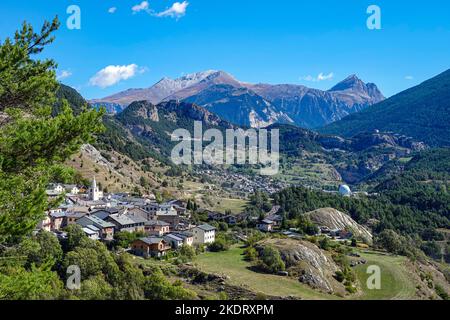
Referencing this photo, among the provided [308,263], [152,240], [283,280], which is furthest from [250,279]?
[152,240]

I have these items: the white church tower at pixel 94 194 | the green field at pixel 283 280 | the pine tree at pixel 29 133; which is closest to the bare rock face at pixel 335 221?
the green field at pixel 283 280

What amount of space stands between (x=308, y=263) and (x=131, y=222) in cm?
2509

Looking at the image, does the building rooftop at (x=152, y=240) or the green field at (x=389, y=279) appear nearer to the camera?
the green field at (x=389, y=279)

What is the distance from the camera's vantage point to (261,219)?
7512 centimetres

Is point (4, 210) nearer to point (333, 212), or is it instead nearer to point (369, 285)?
point (369, 285)

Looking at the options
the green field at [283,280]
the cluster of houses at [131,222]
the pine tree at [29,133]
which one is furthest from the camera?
the cluster of houses at [131,222]

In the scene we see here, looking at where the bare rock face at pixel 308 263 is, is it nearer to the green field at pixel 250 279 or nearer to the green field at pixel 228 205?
the green field at pixel 250 279

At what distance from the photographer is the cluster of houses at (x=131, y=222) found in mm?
51906

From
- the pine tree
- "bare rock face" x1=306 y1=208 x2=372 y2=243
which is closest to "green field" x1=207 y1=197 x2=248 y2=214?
"bare rock face" x1=306 y1=208 x2=372 y2=243

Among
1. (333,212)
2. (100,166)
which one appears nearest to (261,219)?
(333,212)

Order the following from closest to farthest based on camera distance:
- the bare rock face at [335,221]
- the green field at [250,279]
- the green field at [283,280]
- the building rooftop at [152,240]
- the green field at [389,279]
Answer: the green field at [250,279]
the green field at [283,280]
the green field at [389,279]
the building rooftop at [152,240]
the bare rock face at [335,221]

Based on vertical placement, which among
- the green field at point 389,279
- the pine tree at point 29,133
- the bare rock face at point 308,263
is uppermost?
the pine tree at point 29,133

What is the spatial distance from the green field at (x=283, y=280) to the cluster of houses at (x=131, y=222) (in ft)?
17.1

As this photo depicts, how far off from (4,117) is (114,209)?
52.4 metres
